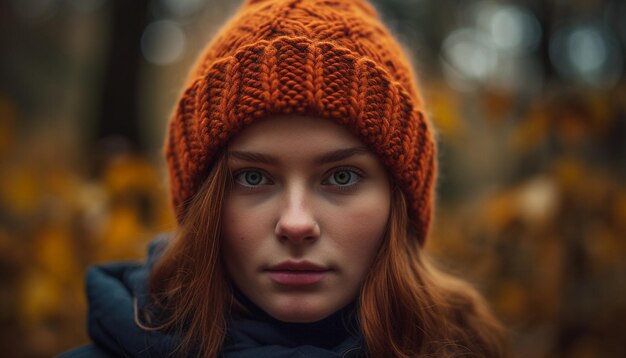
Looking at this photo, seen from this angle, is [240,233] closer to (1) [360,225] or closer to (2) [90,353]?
(1) [360,225]

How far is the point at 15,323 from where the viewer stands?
2988 mm

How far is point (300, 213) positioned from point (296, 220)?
0.03 meters

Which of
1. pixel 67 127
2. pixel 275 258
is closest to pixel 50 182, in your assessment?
pixel 275 258

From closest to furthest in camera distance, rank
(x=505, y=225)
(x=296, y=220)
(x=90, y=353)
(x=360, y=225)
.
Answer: (x=296, y=220) → (x=360, y=225) → (x=90, y=353) → (x=505, y=225)

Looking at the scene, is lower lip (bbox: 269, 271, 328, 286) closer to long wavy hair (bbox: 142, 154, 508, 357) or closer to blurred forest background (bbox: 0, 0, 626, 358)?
long wavy hair (bbox: 142, 154, 508, 357)

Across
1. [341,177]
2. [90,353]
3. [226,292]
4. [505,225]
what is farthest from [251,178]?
[505,225]

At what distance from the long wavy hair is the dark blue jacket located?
0.13 feet

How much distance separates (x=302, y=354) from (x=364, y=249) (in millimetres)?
345

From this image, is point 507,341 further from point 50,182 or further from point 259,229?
point 50,182

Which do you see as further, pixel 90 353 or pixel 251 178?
pixel 90 353

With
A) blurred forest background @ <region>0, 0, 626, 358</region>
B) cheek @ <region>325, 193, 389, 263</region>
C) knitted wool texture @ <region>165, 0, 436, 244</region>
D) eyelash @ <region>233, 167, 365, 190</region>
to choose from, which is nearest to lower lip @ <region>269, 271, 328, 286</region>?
cheek @ <region>325, 193, 389, 263</region>

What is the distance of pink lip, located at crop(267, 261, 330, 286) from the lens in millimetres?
1465

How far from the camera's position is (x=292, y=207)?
4.71ft

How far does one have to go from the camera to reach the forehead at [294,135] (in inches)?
57.4
